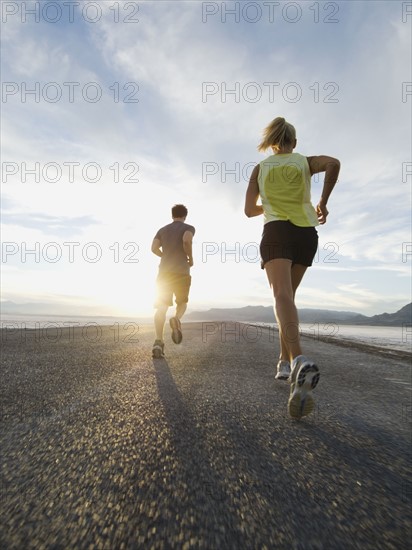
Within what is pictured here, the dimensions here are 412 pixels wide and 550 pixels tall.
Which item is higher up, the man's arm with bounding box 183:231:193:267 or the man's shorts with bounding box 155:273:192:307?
the man's arm with bounding box 183:231:193:267

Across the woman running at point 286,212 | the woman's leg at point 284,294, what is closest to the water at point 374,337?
the woman running at point 286,212

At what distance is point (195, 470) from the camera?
41.7 inches

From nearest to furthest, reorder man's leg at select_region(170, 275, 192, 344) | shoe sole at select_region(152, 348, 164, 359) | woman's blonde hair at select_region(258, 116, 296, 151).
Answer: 1. woman's blonde hair at select_region(258, 116, 296, 151)
2. shoe sole at select_region(152, 348, 164, 359)
3. man's leg at select_region(170, 275, 192, 344)

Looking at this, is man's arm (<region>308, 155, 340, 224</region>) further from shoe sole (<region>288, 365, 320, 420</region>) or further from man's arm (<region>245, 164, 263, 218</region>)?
shoe sole (<region>288, 365, 320, 420</region>)

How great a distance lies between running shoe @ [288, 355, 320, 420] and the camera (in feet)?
5.57

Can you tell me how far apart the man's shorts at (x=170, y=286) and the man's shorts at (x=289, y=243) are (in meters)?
2.44

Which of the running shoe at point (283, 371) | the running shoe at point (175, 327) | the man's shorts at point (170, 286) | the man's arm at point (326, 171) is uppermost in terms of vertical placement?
the man's arm at point (326, 171)

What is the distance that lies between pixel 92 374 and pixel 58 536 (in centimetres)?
208

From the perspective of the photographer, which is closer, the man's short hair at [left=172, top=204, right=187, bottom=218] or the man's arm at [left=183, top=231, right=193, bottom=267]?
the man's arm at [left=183, top=231, right=193, bottom=267]

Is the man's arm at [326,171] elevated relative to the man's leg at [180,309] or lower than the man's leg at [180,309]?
elevated

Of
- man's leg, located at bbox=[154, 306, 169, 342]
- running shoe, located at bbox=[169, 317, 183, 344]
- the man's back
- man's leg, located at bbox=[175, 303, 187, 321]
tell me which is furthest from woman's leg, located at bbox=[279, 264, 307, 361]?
man's leg, located at bbox=[175, 303, 187, 321]

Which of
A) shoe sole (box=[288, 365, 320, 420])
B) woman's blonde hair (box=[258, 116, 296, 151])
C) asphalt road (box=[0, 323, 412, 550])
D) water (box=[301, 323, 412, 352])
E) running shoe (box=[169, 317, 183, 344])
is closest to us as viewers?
asphalt road (box=[0, 323, 412, 550])

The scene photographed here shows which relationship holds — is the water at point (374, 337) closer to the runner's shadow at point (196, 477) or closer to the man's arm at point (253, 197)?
the man's arm at point (253, 197)

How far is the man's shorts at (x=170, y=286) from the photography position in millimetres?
4712
